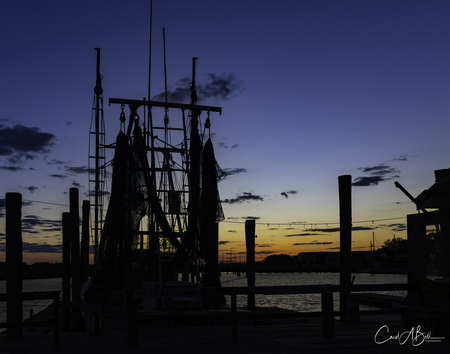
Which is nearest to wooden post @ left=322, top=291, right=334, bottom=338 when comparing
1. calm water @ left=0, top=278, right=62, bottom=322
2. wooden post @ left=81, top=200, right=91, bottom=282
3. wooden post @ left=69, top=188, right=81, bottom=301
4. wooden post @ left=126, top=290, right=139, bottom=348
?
wooden post @ left=126, top=290, right=139, bottom=348

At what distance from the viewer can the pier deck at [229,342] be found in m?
8.27

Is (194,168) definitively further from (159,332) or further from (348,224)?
(159,332)

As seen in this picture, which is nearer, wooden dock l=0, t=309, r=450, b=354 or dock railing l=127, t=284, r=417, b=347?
wooden dock l=0, t=309, r=450, b=354

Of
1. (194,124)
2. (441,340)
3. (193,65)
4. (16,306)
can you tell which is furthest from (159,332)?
(193,65)

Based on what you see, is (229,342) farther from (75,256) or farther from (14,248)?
(75,256)

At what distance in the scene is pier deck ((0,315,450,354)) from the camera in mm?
8266

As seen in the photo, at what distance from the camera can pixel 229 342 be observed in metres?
9.23

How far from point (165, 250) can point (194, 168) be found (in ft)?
10.7

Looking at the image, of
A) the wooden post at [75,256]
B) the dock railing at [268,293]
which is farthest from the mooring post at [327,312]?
the wooden post at [75,256]

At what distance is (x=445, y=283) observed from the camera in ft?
30.1

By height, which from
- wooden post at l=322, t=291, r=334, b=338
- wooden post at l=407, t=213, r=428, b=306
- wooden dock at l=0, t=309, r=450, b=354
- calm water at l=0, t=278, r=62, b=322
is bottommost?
calm water at l=0, t=278, r=62, b=322
